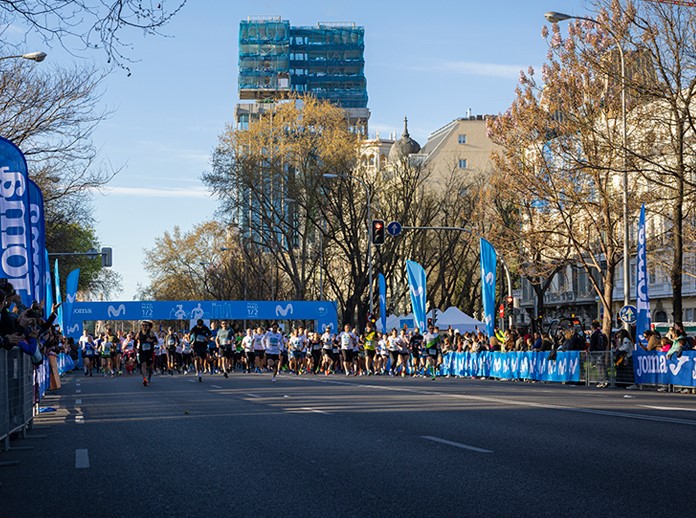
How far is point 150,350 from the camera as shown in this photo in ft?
97.9

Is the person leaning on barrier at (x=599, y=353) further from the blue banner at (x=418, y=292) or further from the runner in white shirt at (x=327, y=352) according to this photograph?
the runner in white shirt at (x=327, y=352)

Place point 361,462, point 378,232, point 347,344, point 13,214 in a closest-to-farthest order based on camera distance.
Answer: point 361,462 < point 13,214 < point 347,344 < point 378,232

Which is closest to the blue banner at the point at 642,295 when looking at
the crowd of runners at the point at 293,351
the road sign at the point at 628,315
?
the road sign at the point at 628,315

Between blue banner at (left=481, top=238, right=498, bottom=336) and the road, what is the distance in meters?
18.4

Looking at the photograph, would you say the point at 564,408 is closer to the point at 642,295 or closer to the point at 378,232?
the point at 642,295

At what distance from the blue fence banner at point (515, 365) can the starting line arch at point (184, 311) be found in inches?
697

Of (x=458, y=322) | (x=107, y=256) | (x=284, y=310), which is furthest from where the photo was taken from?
(x=284, y=310)

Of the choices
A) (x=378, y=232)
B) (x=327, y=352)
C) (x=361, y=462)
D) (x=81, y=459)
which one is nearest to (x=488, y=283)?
(x=378, y=232)

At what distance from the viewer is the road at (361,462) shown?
8.02 meters

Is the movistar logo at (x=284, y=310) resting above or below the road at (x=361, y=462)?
above

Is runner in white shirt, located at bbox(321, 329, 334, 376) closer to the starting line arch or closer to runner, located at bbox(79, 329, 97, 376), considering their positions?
runner, located at bbox(79, 329, 97, 376)

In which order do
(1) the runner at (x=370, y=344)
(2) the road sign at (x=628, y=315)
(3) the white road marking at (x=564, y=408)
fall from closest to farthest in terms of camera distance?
(3) the white road marking at (x=564, y=408), (2) the road sign at (x=628, y=315), (1) the runner at (x=370, y=344)

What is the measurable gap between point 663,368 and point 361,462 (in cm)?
1791

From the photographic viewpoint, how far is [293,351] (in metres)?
44.0
